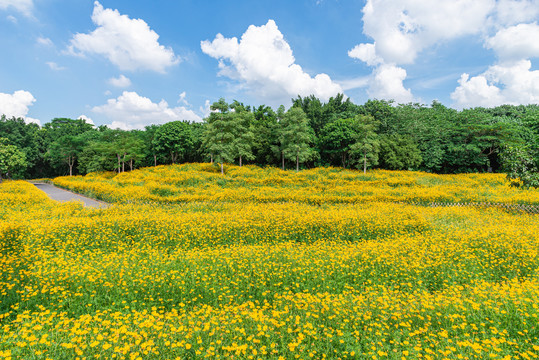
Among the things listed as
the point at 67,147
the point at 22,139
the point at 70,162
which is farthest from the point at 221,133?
the point at 22,139

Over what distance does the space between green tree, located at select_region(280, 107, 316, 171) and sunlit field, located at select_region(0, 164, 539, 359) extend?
27.0 metres

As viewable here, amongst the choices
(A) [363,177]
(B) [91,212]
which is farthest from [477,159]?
(B) [91,212]

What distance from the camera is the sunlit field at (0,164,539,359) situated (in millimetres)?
3994

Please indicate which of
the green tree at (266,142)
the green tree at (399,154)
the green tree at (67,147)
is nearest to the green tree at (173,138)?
the green tree at (266,142)

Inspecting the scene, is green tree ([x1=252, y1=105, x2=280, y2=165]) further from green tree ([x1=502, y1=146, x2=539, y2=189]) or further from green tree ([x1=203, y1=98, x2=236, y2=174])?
green tree ([x1=502, y1=146, x2=539, y2=189])

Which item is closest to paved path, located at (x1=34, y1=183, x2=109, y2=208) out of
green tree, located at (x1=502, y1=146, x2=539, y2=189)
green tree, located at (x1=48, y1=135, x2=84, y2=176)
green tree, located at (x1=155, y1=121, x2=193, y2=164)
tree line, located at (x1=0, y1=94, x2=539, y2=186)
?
tree line, located at (x1=0, y1=94, x2=539, y2=186)

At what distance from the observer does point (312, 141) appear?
150 ft

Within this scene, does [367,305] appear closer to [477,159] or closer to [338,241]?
[338,241]

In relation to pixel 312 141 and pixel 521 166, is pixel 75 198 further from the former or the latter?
pixel 312 141

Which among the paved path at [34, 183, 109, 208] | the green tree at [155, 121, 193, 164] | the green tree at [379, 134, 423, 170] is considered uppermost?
the green tree at [155, 121, 193, 164]

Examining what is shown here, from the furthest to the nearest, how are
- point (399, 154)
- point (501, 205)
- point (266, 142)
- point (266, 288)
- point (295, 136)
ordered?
1. point (266, 142)
2. point (399, 154)
3. point (295, 136)
4. point (501, 205)
5. point (266, 288)

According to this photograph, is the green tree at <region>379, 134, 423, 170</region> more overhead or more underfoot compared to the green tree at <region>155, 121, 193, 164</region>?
more underfoot

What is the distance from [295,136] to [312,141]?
270 inches

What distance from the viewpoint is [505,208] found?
17031 millimetres
